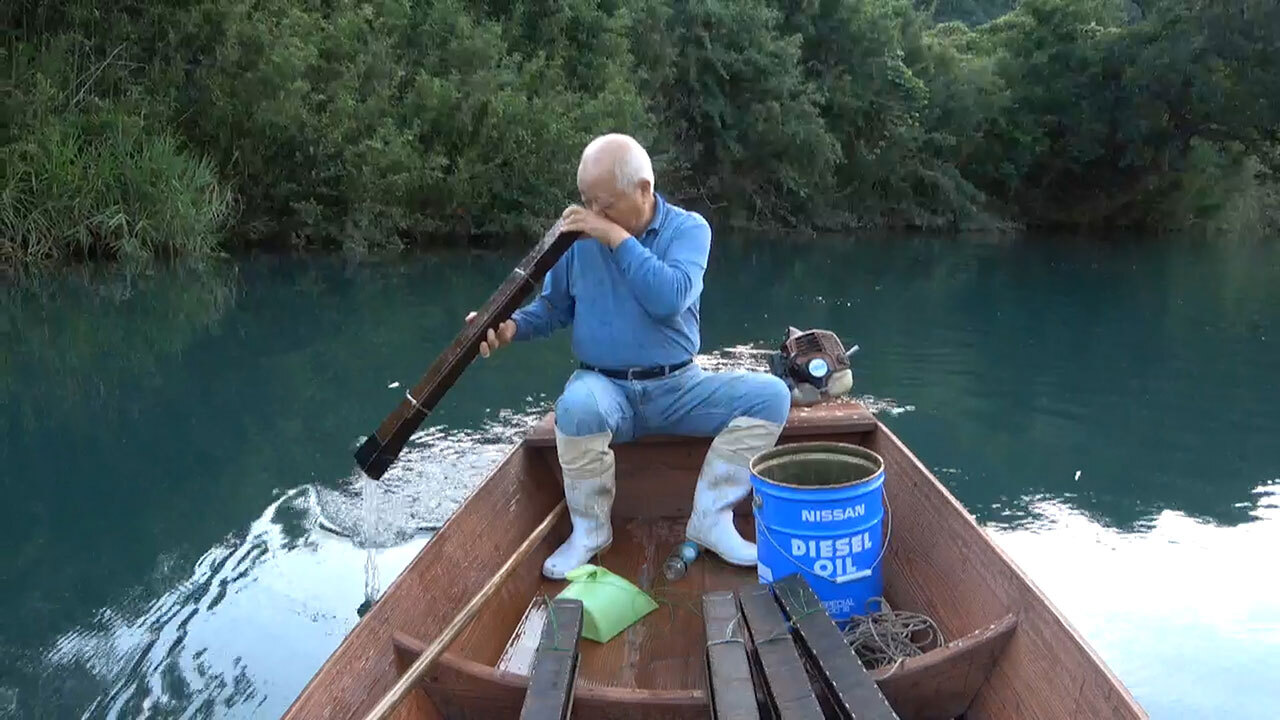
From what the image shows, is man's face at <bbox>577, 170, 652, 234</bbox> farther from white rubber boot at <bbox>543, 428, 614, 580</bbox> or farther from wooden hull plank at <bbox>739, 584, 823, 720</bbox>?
wooden hull plank at <bbox>739, 584, 823, 720</bbox>

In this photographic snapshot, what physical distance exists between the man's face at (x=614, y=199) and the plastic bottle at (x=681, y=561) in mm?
1065

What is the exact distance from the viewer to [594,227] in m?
3.13

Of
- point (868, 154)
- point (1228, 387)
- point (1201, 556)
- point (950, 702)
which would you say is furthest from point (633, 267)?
point (868, 154)

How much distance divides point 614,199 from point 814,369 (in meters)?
1.36

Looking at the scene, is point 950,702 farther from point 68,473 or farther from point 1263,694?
point 68,473

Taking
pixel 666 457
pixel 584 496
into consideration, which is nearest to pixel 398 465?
pixel 666 457

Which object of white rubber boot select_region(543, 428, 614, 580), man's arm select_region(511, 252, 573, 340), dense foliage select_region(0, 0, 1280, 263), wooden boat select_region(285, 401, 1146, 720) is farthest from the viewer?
dense foliage select_region(0, 0, 1280, 263)

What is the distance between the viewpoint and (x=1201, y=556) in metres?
5.02

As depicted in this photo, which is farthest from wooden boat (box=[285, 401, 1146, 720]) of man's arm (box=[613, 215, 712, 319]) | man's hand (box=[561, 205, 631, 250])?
man's hand (box=[561, 205, 631, 250])

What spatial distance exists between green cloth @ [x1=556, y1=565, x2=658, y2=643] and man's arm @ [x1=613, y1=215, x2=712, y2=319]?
812mm

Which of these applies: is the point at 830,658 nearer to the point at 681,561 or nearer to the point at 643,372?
the point at 681,561

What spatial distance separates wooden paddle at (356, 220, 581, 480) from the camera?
327cm

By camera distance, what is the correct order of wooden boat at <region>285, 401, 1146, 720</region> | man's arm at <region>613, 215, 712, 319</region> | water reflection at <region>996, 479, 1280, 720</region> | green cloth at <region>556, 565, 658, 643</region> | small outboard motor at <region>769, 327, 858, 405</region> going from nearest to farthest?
wooden boat at <region>285, 401, 1146, 720</region>, green cloth at <region>556, 565, 658, 643</region>, man's arm at <region>613, 215, 712, 319</region>, water reflection at <region>996, 479, 1280, 720</region>, small outboard motor at <region>769, 327, 858, 405</region>

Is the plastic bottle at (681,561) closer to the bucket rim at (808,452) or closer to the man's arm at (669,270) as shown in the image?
the bucket rim at (808,452)
